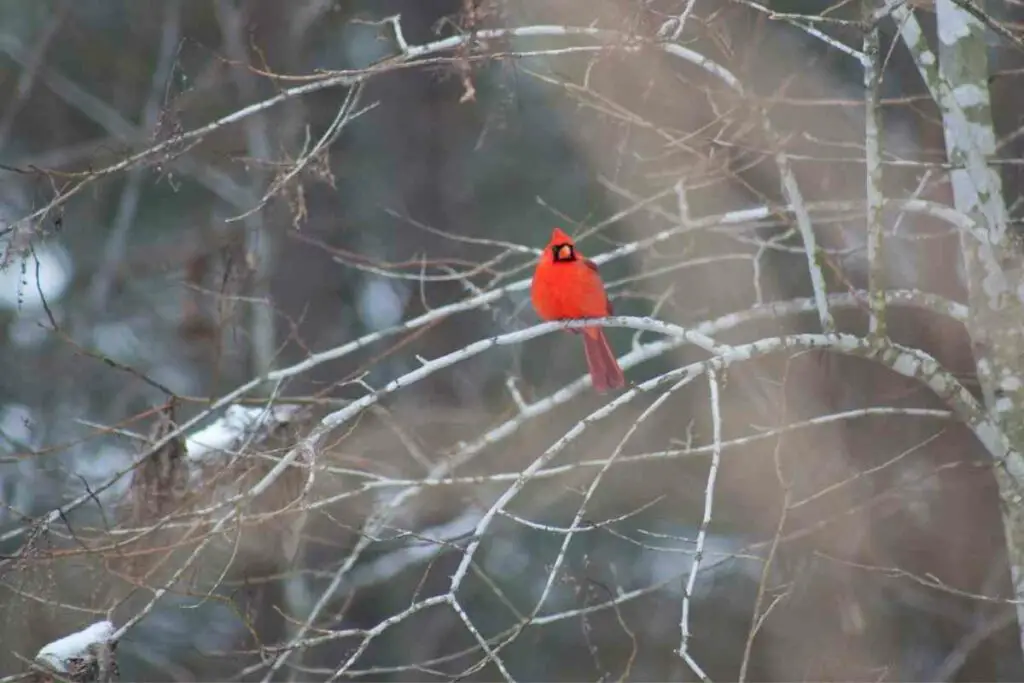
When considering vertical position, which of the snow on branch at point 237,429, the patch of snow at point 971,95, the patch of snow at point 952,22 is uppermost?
the patch of snow at point 952,22

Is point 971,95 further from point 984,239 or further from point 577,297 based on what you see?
point 577,297

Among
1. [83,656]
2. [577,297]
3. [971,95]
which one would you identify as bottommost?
[83,656]

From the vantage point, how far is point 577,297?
236 inches

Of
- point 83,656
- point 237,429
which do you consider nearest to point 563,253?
point 237,429

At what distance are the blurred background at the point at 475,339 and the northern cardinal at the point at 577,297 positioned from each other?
8.2 inches

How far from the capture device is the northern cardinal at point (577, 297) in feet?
19.6

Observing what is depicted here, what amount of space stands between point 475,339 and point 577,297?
4615mm

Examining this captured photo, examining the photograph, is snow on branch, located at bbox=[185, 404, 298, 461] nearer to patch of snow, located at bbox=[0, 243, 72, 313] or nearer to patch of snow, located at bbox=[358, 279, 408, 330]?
patch of snow, located at bbox=[358, 279, 408, 330]

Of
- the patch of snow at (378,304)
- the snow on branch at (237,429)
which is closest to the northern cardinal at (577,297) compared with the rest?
the snow on branch at (237,429)


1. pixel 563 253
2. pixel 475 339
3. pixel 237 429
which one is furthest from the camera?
pixel 475 339

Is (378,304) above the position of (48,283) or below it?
below

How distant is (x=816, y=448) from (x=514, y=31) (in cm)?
341

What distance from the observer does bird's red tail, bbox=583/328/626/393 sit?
19.5 ft

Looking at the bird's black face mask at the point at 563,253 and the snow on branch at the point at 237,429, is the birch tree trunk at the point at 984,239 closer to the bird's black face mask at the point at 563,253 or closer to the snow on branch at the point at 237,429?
the bird's black face mask at the point at 563,253
